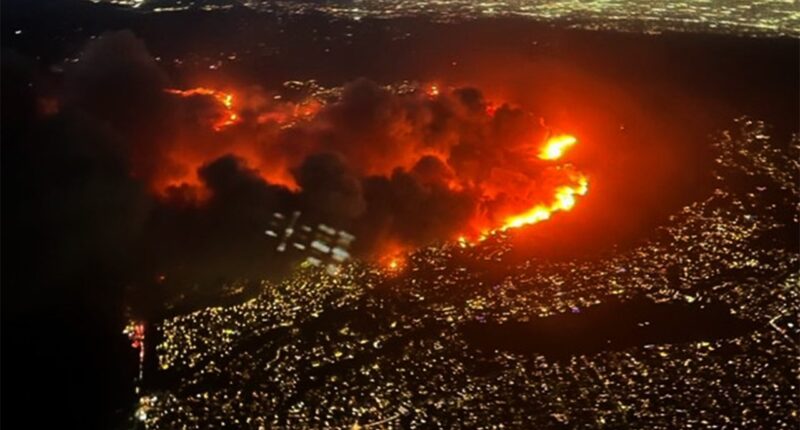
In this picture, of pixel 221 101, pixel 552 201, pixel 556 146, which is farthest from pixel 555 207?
pixel 221 101

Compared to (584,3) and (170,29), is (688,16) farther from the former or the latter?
(170,29)

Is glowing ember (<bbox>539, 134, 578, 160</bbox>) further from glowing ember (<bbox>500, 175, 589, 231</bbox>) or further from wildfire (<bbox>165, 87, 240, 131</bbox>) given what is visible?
wildfire (<bbox>165, 87, 240, 131</bbox>)

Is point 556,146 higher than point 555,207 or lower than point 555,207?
higher

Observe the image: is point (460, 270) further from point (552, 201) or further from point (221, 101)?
point (221, 101)

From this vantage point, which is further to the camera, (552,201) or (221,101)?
(221,101)

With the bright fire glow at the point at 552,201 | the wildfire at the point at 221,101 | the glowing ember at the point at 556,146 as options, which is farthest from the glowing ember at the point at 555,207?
the wildfire at the point at 221,101

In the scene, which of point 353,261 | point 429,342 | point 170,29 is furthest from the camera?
point 170,29

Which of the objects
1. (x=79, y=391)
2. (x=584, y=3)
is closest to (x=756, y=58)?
(x=584, y=3)
